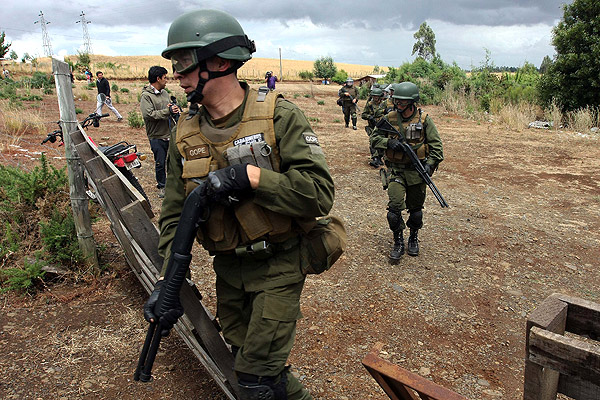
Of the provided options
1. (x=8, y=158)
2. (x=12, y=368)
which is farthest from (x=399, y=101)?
(x=8, y=158)

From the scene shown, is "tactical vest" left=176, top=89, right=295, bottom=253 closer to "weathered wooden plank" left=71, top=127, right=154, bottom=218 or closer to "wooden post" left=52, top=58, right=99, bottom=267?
"weathered wooden plank" left=71, top=127, right=154, bottom=218

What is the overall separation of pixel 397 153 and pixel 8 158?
697cm

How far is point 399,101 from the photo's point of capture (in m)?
4.95

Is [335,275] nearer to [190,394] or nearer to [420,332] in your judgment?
[420,332]

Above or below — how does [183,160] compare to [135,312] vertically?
above

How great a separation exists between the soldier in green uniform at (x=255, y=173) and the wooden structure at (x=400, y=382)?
1.46 ft

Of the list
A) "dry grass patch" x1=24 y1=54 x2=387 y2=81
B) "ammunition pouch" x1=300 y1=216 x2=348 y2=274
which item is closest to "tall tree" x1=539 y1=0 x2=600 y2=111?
"ammunition pouch" x1=300 y1=216 x2=348 y2=274

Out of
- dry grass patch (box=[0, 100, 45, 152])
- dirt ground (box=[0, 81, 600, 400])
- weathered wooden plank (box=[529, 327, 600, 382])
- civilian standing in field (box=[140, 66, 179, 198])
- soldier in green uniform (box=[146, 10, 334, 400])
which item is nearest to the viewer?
weathered wooden plank (box=[529, 327, 600, 382])

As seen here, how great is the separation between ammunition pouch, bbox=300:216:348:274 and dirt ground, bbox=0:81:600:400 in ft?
4.24

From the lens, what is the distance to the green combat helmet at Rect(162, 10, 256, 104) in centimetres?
197

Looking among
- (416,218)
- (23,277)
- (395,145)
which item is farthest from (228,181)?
(416,218)

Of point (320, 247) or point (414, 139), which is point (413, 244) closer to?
point (414, 139)

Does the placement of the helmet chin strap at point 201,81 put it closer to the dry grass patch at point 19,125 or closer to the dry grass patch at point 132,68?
the dry grass patch at point 19,125

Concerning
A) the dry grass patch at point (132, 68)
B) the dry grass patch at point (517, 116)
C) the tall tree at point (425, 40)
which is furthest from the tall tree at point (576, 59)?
the tall tree at point (425, 40)
